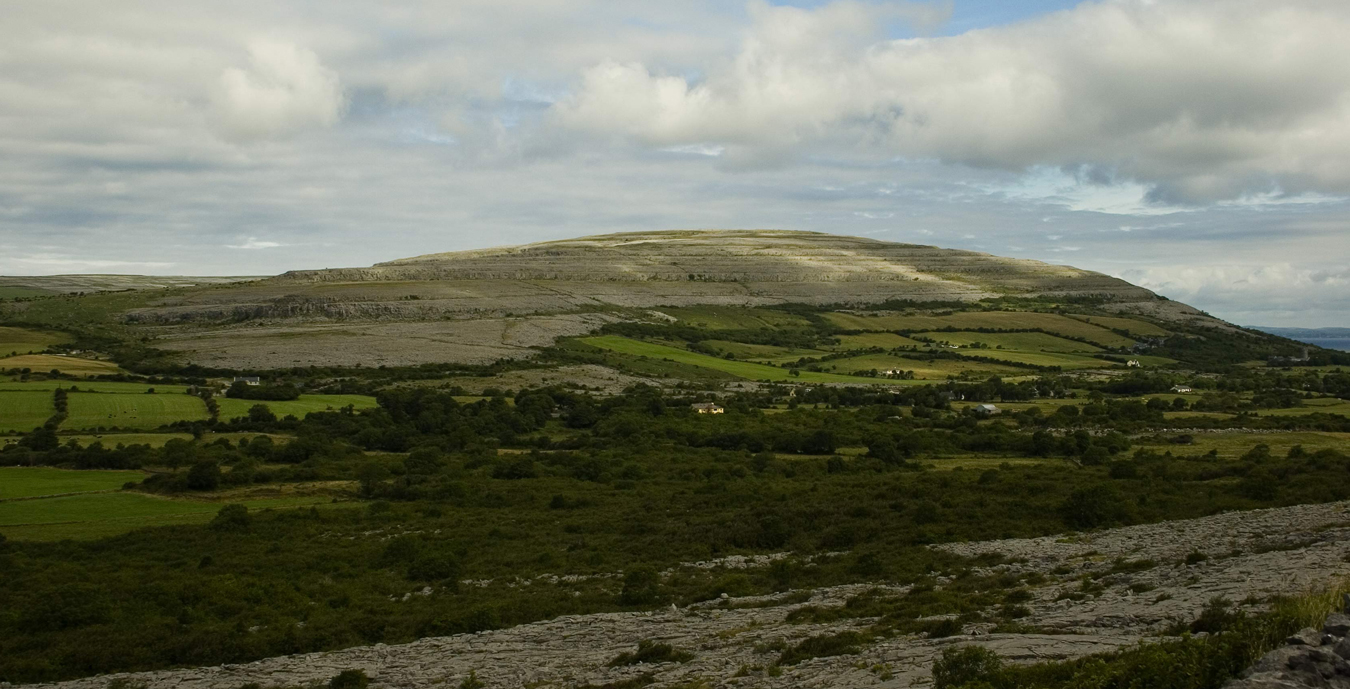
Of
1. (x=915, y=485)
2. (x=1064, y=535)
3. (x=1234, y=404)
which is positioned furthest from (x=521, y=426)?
(x=1234, y=404)

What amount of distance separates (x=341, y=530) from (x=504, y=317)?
9265cm

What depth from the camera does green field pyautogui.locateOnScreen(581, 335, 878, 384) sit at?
112875mm

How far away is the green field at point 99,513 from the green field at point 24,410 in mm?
19903

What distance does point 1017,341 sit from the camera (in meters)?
144

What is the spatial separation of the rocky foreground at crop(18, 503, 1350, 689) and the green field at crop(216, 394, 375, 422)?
56477 millimetres

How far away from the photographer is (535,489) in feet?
207

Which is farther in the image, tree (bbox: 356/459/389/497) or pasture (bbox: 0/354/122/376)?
pasture (bbox: 0/354/122/376)

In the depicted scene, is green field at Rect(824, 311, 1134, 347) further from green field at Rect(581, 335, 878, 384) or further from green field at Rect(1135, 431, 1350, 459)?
green field at Rect(1135, 431, 1350, 459)

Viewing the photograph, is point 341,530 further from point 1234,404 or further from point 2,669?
point 1234,404

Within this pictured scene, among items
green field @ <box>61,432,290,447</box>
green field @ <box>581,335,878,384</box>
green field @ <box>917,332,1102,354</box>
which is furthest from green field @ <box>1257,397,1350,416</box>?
green field @ <box>61,432,290,447</box>

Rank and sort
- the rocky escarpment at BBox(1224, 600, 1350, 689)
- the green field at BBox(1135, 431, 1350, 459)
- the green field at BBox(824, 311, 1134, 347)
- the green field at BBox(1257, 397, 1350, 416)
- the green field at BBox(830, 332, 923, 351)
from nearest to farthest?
the rocky escarpment at BBox(1224, 600, 1350, 689), the green field at BBox(1135, 431, 1350, 459), the green field at BBox(1257, 397, 1350, 416), the green field at BBox(830, 332, 923, 351), the green field at BBox(824, 311, 1134, 347)

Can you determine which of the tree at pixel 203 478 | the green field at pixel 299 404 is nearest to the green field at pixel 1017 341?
the green field at pixel 299 404

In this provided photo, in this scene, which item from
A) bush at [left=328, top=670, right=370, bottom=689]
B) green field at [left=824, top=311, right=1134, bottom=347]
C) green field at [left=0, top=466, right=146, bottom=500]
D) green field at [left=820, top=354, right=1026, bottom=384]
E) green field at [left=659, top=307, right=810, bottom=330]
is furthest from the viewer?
green field at [left=659, top=307, right=810, bottom=330]

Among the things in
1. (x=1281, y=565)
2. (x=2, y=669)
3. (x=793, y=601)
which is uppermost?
(x=1281, y=565)
